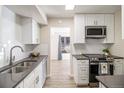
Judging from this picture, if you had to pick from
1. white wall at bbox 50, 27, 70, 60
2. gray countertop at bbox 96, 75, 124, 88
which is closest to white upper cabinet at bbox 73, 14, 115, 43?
gray countertop at bbox 96, 75, 124, 88

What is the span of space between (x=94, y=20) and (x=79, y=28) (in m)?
0.56

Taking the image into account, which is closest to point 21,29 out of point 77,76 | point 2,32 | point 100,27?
point 2,32

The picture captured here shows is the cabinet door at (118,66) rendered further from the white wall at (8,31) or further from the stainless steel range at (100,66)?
the white wall at (8,31)

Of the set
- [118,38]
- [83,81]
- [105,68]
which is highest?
[118,38]

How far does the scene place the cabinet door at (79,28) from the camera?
17.2 feet

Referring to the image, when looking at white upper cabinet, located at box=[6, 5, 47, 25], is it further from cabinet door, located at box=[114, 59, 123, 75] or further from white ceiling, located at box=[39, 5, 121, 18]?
cabinet door, located at box=[114, 59, 123, 75]

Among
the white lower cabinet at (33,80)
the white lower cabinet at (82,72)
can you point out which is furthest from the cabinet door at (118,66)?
the white lower cabinet at (33,80)

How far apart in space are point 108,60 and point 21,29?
104 inches

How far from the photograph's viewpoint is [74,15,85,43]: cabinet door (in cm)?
525

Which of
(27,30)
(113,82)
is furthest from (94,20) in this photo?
(113,82)

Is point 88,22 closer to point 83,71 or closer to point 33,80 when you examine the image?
point 83,71

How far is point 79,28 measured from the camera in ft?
17.3

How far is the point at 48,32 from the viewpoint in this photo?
241 inches
